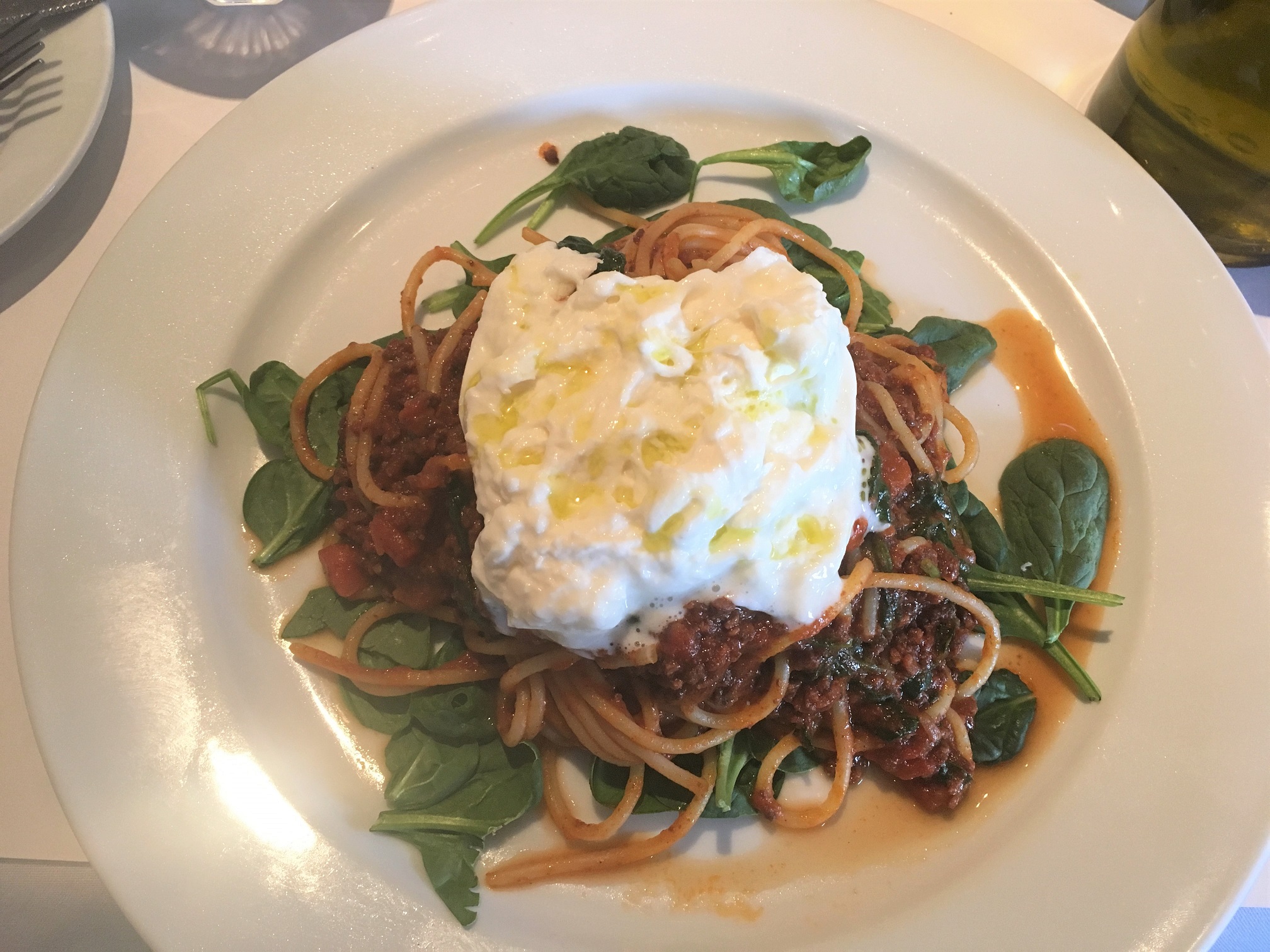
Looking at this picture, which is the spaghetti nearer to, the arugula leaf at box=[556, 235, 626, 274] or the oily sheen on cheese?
the oily sheen on cheese

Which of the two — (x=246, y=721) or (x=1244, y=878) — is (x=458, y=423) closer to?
(x=246, y=721)

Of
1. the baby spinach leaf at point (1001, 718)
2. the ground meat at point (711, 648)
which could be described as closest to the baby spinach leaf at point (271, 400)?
the ground meat at point (711, 648)

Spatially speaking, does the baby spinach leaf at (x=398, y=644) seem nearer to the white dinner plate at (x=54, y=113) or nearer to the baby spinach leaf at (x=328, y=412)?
the baby spinach leaf at (x=328, y=412)

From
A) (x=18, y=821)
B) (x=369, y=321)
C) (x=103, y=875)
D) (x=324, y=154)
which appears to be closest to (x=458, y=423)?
(x=369, y=321)

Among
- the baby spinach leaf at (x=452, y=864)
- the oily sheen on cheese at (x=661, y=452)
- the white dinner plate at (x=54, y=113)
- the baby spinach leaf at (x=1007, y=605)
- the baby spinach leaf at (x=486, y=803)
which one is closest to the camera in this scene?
the oily sheen on cheese at (x=661, y=452)

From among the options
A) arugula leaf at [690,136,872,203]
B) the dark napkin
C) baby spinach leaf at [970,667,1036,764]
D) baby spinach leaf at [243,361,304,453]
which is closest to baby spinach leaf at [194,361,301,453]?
baby spinach leaf at [243,361,304,453]

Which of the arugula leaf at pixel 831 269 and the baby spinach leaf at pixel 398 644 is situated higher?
the arugula leaf at pixel 831 269
